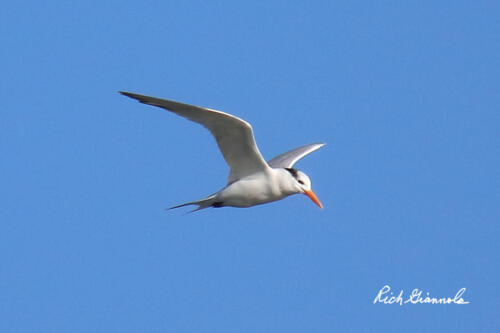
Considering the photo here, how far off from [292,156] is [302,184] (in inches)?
88.0

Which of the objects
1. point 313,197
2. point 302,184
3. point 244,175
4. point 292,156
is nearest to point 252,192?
point 244,175

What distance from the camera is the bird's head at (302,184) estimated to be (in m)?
12.1

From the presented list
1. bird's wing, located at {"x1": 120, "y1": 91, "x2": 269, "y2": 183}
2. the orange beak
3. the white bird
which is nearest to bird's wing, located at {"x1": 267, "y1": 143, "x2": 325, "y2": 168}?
the orange beak

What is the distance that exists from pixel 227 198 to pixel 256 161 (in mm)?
673

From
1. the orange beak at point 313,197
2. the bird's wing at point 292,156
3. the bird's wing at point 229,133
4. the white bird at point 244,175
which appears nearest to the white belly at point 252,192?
the white bird at point 244,175

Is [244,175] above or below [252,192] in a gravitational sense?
above

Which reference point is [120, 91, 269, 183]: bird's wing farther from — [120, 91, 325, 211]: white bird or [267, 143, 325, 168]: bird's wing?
[267, 143, 325, 168]: bird's wing

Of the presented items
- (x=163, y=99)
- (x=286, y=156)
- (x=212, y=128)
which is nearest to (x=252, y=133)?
(x=212, y=128)

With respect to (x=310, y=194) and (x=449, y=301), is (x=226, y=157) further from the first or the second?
(x=449, y=301)

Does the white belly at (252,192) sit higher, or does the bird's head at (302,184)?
the bird's head at (302,184)

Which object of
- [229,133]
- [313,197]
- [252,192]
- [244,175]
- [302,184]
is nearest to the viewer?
[229,133]

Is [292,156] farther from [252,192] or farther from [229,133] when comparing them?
[229,133]

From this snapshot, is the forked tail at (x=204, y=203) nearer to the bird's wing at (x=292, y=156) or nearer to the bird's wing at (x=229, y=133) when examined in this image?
the bird's wing at (x=229, y=133)

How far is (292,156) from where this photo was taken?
14375 mm
